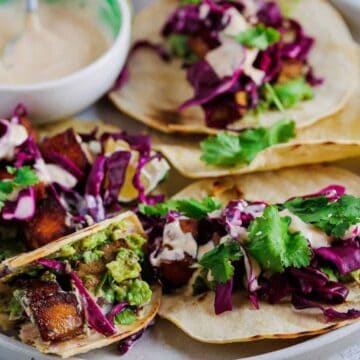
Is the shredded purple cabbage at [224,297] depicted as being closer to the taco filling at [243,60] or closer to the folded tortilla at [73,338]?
the folded tortilla at [73,338]

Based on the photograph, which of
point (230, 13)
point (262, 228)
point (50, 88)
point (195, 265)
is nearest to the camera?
point (262, 228)

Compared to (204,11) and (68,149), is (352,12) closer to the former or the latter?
(204,11)

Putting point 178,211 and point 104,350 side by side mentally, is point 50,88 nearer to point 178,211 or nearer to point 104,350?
point 178,211

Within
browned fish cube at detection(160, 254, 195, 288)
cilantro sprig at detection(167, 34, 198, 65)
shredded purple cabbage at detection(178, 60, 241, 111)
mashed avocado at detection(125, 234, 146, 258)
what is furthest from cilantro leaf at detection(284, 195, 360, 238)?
cilantro sprig at detection(167, 34, 198, 65)

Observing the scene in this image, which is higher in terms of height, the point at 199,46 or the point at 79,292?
the point at 199,46

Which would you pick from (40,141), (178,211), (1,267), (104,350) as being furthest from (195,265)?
(40,141)

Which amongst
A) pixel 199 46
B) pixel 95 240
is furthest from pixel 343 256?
pixel 199 46

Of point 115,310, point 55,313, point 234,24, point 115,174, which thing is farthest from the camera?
point 234,24
